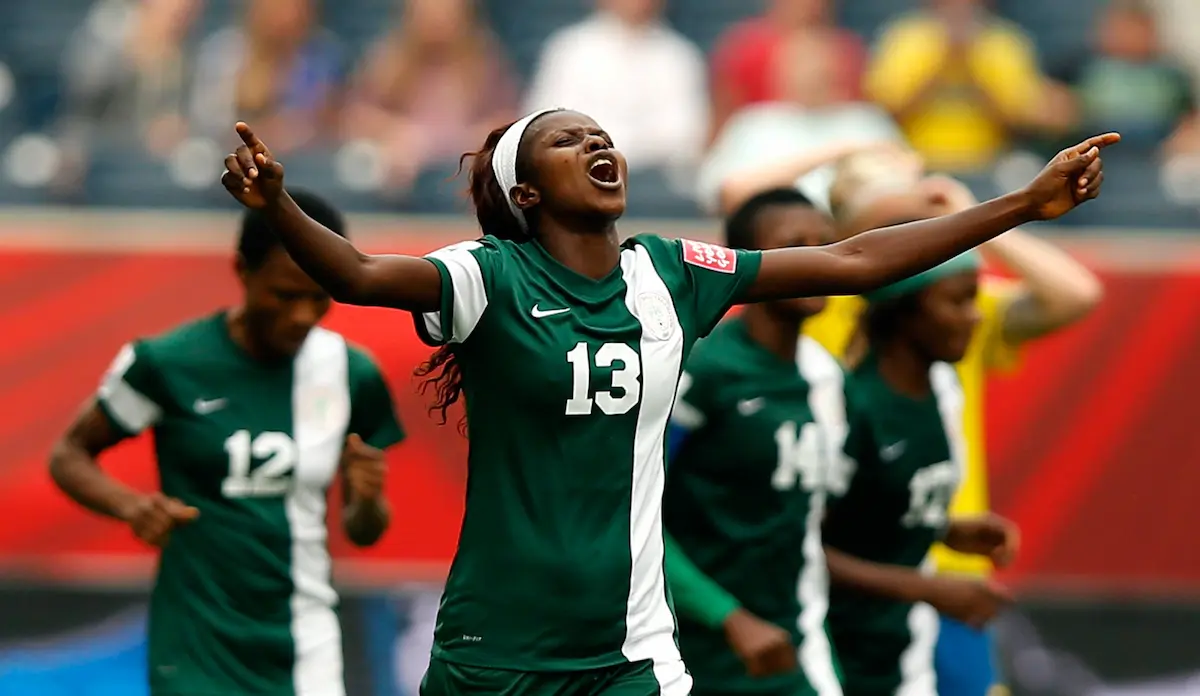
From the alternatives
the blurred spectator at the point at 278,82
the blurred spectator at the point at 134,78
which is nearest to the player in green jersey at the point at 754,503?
the blurred spectator at the point at 278,82

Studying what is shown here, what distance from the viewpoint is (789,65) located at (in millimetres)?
10359

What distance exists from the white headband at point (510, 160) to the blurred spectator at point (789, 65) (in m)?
5.69

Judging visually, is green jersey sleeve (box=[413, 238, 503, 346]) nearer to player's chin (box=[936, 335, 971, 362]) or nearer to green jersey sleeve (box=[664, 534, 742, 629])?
green jersey sleeve (box=[664, 534, 742, 629])

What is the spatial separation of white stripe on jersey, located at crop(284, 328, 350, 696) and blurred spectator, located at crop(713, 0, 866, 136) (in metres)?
4.85

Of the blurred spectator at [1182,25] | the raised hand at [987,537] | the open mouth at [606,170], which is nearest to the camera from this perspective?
the open mouth at [606,170]

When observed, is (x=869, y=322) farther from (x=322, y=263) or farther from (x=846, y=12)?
(x=846, y=12)

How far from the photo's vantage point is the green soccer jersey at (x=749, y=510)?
5.43m

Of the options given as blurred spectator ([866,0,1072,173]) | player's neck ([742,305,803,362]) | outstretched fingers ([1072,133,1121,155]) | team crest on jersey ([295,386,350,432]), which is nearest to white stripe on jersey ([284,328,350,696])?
team crest on jersey ([295,386,350,432])

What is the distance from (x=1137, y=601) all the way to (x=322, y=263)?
5.66 metres

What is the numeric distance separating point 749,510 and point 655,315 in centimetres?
129

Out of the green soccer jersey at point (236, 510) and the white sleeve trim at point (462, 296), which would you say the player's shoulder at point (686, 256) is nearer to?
the white sleeve trim at point (462, 296)

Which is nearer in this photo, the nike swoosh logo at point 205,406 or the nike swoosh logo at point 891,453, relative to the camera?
the nike swoosh logo at point 205,406

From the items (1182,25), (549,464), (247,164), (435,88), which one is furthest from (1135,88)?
(247,164)

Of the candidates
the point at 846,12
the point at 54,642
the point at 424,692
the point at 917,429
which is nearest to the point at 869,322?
the point at 917,429
